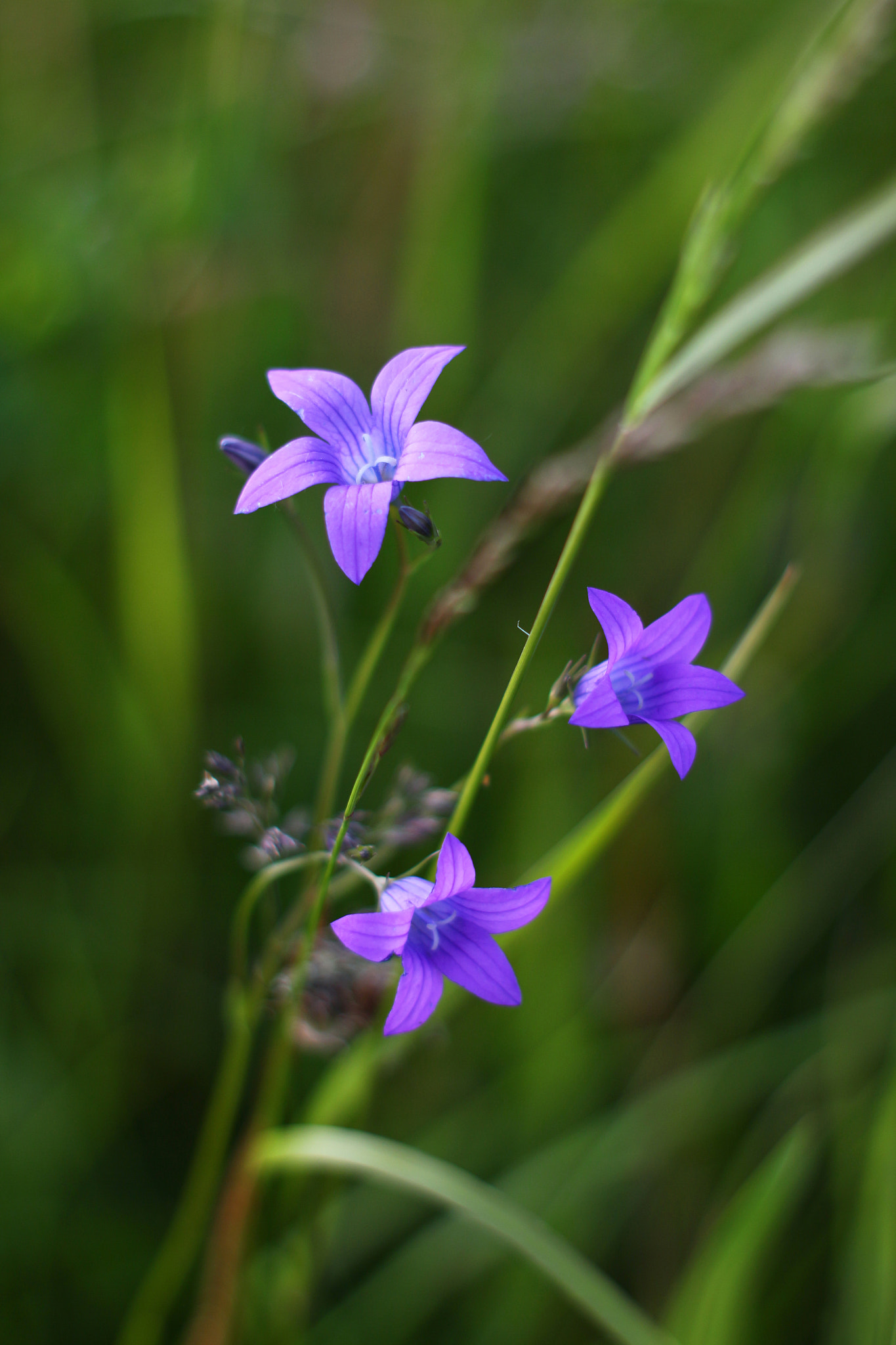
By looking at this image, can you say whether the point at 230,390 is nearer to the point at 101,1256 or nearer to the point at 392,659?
the point at 392,659

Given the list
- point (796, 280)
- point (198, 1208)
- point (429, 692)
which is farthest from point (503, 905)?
point (429, 692)

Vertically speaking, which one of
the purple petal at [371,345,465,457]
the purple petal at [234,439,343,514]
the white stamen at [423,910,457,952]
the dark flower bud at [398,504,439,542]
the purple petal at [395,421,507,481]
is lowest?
the white stamen at [423,910,457,952]

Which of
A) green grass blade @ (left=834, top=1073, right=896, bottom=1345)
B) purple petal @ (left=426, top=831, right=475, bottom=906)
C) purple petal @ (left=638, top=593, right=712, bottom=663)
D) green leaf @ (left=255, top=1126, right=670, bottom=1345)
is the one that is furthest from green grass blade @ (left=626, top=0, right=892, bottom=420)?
green grass blade @ (left=834, top=1073, right=896, bottom=1345)

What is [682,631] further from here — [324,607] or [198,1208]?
[198,1208]

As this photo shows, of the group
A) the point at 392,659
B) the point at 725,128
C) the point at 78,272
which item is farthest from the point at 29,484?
the point at 725,128

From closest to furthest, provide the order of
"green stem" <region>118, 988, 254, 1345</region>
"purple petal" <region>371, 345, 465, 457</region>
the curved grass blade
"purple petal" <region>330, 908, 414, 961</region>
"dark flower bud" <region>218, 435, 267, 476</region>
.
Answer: "purple petal" <region>330, 908, 414, 961</region> < "purple petal" <region>371, 345, 465, 457</region> < "dark flower bud" <region>218, 435, 267, 476</region> < "green stem" <region>118, 988, 254, 1345</region> < the curved grass blade

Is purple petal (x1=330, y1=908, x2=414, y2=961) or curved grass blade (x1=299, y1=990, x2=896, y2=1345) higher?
purple petal (x1=330, y1=908, x2=414, y2=961)

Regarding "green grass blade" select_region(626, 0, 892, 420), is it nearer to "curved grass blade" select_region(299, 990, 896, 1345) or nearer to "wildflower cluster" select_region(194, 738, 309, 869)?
"wildflower cluster" select_region(194, 738, 309, 869)

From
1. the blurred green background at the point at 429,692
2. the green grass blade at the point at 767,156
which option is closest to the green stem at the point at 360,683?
the green grass blade at the point at 767,156
